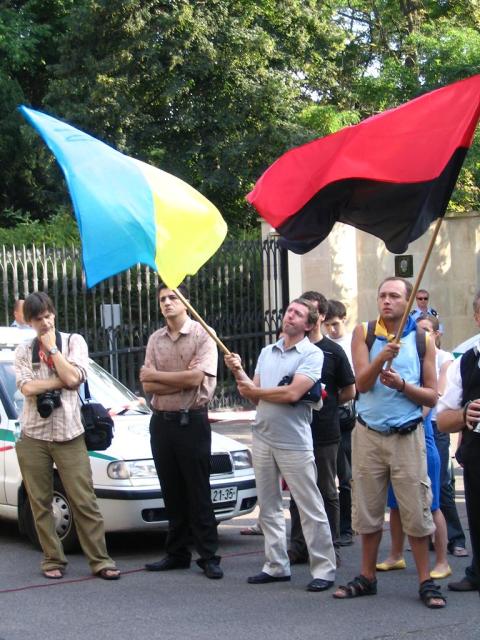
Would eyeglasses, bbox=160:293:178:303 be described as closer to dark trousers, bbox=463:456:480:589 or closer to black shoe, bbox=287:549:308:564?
black shoe, bbox=287:549:308:564

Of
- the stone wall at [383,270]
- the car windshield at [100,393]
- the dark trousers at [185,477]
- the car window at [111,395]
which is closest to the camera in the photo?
the dark trousers at [185,477]

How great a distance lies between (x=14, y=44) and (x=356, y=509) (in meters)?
21.8

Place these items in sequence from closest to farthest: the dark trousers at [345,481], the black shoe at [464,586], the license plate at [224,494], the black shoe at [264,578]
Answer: the black shoe at [464,586]
the black shoe at [264,578]
the license plate at [224,494]
the dark trousers at [345,481]

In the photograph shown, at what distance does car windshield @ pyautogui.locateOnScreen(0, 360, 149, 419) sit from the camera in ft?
29.7

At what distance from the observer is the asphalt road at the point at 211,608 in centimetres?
635

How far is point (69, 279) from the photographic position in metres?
17.0

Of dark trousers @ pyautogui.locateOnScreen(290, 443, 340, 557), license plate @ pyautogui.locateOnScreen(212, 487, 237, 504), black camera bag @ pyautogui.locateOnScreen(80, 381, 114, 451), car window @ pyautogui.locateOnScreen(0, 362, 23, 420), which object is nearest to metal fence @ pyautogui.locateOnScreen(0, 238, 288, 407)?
car window @ pyautogui.locateOnScreen(0, 362, 23, 420)

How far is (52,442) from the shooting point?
770 cm

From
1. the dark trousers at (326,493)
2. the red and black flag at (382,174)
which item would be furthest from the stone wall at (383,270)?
the red and black flag at (382,174)

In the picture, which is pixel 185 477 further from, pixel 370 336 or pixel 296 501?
pixel 370 336

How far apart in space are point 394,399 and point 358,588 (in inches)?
48.6

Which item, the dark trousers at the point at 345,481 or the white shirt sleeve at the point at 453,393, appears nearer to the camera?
the white shirt sleeve at the point at 453,393

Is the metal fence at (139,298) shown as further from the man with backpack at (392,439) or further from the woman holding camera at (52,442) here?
the man with backpack at (392,439)

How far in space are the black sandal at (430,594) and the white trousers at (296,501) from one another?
708mm
